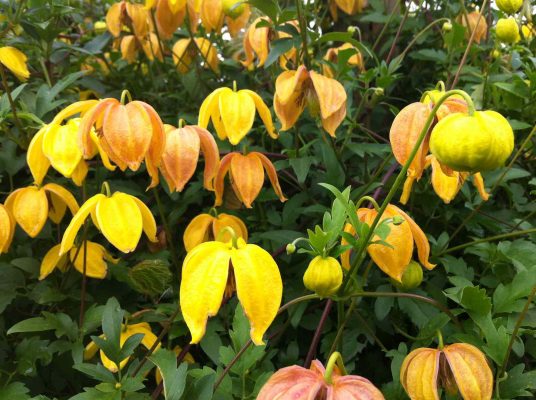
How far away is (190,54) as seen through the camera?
1476 millimetres

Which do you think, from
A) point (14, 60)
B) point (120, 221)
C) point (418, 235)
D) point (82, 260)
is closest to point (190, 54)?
point (14, 60)

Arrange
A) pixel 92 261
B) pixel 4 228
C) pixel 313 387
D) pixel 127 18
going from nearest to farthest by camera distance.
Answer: pixel 313 387
pixel 4 228
pixel 92 261
pixel 127 18

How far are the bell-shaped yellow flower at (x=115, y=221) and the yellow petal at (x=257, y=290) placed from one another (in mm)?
236

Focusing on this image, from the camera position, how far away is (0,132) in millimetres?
1273

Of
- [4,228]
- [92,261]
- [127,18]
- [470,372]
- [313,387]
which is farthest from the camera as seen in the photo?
[127,18]

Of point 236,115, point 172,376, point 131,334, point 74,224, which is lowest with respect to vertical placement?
point 131,334

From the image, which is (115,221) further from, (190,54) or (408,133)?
(190,54)

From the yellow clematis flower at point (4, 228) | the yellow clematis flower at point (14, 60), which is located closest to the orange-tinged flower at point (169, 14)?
the yellow clematis flower at point (14, 60)

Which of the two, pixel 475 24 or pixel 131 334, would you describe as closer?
pixel 131 334

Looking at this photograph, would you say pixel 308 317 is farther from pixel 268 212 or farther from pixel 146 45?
pixel 146 45

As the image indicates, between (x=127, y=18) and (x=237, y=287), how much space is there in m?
1.06

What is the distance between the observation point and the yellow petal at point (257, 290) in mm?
616

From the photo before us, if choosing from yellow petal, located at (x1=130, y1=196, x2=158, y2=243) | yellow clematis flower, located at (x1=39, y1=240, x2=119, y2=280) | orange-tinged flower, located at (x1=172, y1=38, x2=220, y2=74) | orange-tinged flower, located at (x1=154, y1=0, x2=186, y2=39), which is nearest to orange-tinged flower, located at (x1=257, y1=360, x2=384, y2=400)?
yellow petal, located at (x1=130, y1=196, x2=158, y2=243)

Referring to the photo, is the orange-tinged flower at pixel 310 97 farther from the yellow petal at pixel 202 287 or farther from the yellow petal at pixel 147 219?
the yellow petal at pixel 202 287
